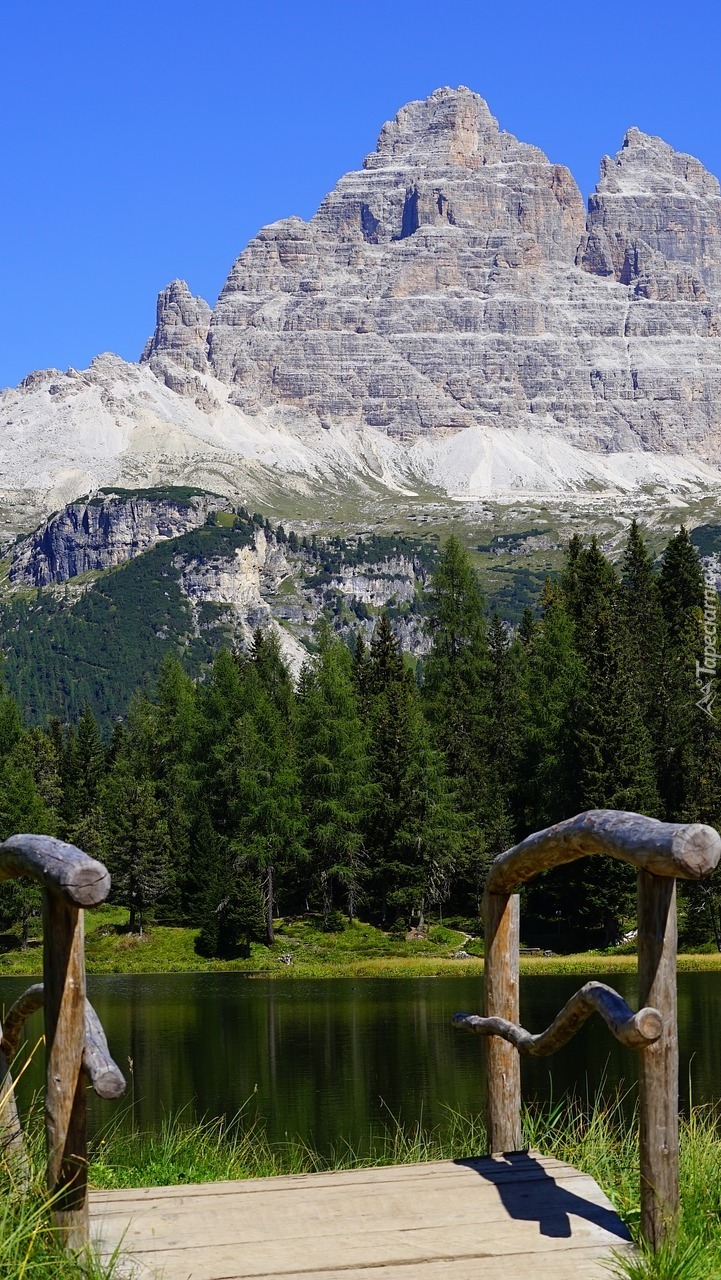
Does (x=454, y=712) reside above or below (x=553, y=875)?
above

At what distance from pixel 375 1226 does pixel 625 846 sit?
249 centimetres

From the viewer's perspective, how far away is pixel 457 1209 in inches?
341

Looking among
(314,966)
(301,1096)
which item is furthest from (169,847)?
(301,1096)

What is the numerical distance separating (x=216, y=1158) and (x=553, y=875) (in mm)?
52671

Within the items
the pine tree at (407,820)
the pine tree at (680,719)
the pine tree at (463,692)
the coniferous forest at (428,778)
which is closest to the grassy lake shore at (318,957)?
the coniferous forest at (428,778)

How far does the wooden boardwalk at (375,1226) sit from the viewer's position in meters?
7.89

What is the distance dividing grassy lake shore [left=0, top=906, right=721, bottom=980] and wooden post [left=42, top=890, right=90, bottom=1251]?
49.7m

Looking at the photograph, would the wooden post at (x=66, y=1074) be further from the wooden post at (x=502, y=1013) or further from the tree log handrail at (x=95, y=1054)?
the wooden post at (x=502, y=1013)

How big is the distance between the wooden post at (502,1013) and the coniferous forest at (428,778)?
51186 millimetres

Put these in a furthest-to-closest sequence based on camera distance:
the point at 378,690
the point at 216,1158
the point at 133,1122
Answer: the point at 378,690, the point at 133,1122, the point at 216,1158

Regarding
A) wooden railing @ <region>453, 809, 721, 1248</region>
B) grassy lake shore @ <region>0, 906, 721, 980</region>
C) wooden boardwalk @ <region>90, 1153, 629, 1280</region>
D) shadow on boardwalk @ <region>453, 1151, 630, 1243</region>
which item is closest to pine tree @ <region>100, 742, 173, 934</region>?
grassy lake shore @ <region>0, 906, 721, 980</region>

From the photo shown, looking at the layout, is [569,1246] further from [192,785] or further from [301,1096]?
[192,785]

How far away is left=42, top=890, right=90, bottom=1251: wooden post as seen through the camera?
766cm

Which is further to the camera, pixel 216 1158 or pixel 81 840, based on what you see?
pixel 81 840
